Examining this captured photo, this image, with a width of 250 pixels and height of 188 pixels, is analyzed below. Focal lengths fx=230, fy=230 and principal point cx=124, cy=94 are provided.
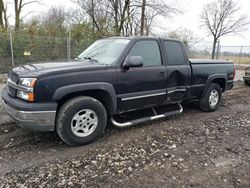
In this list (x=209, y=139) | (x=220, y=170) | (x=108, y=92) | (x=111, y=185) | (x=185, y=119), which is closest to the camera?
(x=111, y=185)

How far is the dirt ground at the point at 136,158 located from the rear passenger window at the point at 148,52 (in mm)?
1361

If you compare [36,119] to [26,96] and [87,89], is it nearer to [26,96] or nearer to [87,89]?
[26,96]

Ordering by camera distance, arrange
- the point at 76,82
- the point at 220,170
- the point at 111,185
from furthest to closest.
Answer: the point at 76,82, the point at 220,170, the point at 111,185

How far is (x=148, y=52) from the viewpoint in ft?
15.3

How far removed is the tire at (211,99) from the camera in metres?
5.88

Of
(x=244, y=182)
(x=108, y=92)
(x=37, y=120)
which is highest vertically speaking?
(x=108, y=92)

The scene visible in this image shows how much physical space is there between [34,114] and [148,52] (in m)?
2.48

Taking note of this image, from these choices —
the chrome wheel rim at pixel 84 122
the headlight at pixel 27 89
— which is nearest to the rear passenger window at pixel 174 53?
the chrome wheel rim at pixel 84 122

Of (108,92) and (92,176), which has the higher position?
(108,92)

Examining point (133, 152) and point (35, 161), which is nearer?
point (35, 161)

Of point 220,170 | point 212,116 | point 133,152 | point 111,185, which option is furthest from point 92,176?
point 212,116

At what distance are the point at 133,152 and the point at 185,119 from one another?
2.22 meters

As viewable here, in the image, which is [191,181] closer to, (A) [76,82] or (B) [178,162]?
(B) [178,162]

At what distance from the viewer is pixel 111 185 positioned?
2826 millimetres
